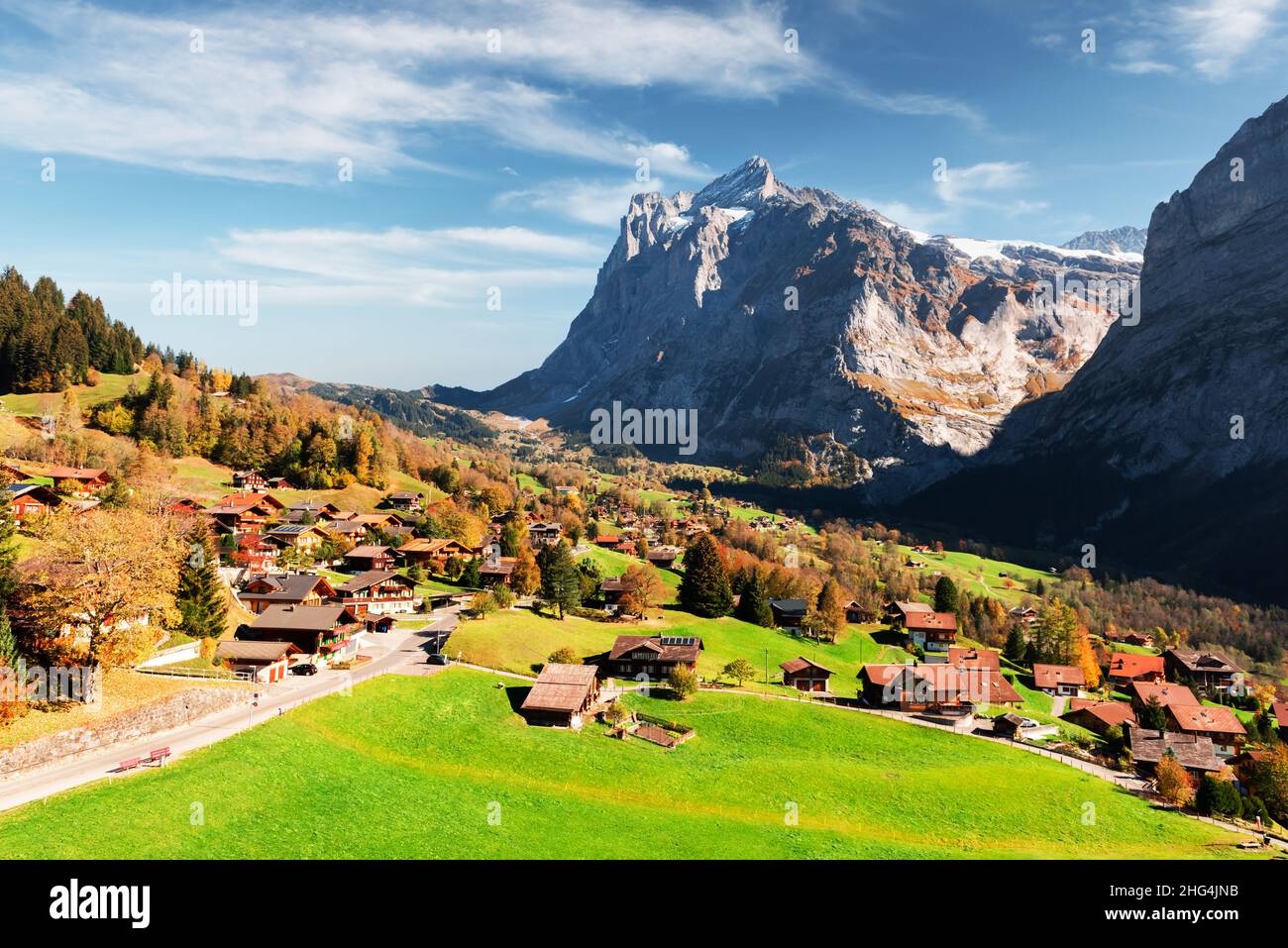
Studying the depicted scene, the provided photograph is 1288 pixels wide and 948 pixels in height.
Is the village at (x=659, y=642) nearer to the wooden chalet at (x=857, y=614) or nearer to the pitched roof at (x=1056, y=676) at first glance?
the pitched roof at (x=1056, y=676)

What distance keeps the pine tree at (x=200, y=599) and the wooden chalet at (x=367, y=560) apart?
32947mm

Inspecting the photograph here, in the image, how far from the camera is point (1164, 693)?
295ft

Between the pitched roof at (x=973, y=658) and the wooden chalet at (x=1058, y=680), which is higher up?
the pitched roof at (x=973, y=658)

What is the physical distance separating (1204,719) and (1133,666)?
29.5 meters

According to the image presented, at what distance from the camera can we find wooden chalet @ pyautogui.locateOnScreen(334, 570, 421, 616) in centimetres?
7900

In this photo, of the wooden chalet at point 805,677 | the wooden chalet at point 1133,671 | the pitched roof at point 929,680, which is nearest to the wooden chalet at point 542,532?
the wooden chalet at point 805,677

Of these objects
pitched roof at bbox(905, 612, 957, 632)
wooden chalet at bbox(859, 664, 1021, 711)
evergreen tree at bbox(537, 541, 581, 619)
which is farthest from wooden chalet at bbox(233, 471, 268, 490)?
pitched roof at bbox(905, 612, 957, 632)

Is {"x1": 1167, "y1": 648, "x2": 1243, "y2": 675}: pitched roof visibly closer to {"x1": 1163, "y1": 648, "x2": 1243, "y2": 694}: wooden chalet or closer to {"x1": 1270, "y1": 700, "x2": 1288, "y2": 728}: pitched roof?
{"x1": 1163, "y1": 648, "x2": 1243, "y2": 694}: wooden chalet

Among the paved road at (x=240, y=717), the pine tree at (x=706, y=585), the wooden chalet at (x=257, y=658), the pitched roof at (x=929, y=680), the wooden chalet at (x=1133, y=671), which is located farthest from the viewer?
the wooden chalet at (x=1133, y=671)

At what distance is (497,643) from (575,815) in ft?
106

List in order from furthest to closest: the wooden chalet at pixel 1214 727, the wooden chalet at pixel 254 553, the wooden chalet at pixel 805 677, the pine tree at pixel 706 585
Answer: the pine tree at pixel 706 585 < the wooden chalet at pixel 254 553 < the wooden chalet at pixel 1214 727 < the wooden chalet at pixel 805 677

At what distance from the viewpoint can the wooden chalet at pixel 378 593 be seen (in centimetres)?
7900

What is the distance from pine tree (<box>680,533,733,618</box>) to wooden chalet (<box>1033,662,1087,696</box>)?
4386 centimetres
